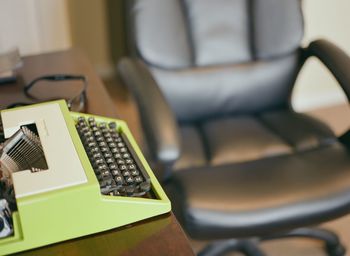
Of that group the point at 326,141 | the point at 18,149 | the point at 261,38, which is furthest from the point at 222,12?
the point at 18,149

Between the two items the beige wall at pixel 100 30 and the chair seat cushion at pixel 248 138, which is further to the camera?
the beige wall at pixel 100 30

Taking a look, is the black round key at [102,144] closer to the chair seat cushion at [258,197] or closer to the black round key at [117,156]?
the black round key at [117,156]

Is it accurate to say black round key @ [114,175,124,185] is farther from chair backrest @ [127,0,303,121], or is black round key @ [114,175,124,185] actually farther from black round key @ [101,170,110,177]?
chair backrest @ [127,0,303,121]

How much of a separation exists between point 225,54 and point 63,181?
2.90 ft

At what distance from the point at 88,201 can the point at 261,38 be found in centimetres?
94

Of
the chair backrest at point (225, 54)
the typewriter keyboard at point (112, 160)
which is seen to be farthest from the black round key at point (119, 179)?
the chair backrest at point (225, 54)

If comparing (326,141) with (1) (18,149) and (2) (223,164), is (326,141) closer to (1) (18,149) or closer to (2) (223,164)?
(2) (223,164)

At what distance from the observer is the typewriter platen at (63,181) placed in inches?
26.2

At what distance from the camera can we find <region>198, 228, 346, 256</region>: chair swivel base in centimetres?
145

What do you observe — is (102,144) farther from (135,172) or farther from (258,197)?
(258,197)

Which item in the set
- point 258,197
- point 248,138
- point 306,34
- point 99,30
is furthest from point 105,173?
point 99,30

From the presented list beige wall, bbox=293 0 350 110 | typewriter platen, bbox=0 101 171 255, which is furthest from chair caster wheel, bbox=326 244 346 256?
typewriter platen, bbox=0 101 171 255

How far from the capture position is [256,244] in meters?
1.47

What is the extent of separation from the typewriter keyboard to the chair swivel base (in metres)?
0.70
